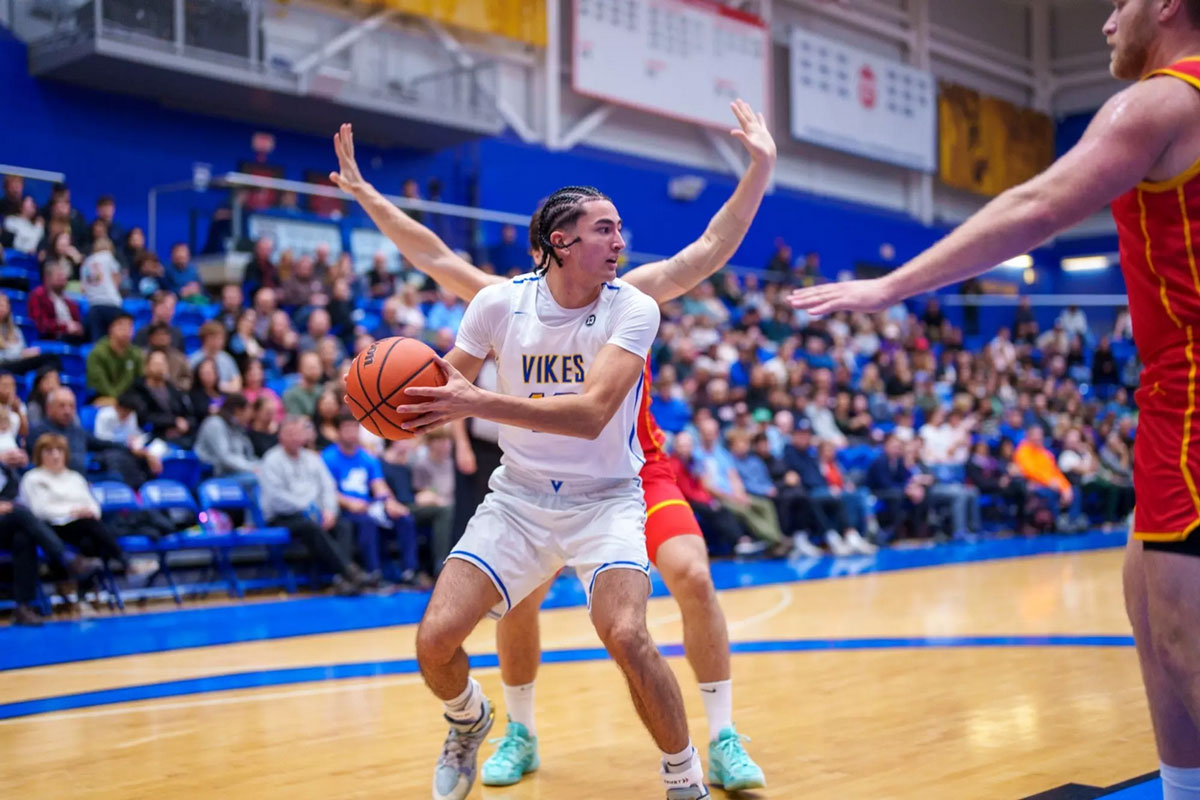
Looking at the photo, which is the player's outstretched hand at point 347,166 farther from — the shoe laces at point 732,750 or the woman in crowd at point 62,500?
the woman in crowd at point 62,500

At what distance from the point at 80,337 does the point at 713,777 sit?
856cm

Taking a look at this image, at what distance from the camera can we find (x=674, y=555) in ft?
13.3

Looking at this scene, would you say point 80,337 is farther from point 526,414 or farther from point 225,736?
point 526,414

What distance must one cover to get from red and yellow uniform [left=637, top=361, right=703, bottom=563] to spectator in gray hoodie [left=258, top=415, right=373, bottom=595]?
18.7 ft

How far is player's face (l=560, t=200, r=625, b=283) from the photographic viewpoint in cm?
369

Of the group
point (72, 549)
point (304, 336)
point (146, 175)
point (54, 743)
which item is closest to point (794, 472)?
point (304, 336)

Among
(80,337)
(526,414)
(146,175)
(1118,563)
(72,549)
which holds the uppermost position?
(146,175)

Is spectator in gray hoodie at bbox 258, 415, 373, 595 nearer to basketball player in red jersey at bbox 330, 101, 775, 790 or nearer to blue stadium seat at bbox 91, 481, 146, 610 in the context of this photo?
blue stadium seat at bbox 91, 481, 146, 610

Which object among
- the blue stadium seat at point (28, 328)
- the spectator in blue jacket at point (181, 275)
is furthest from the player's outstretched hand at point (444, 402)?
the spectator in blue jacket at point (181, 275)

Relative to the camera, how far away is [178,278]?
41.1ft

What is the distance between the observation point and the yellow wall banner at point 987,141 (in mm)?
26312

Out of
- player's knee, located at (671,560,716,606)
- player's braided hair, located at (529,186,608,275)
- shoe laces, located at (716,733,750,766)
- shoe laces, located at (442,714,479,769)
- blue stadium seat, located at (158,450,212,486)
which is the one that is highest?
player's braided hair, located at (529,186,608,275)

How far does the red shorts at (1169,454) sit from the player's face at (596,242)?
1.75 metres

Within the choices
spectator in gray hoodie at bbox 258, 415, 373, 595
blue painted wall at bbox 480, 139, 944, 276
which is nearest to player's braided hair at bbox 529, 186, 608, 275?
spectator in gray hoodie at bbox 258, 415, 373, 595
